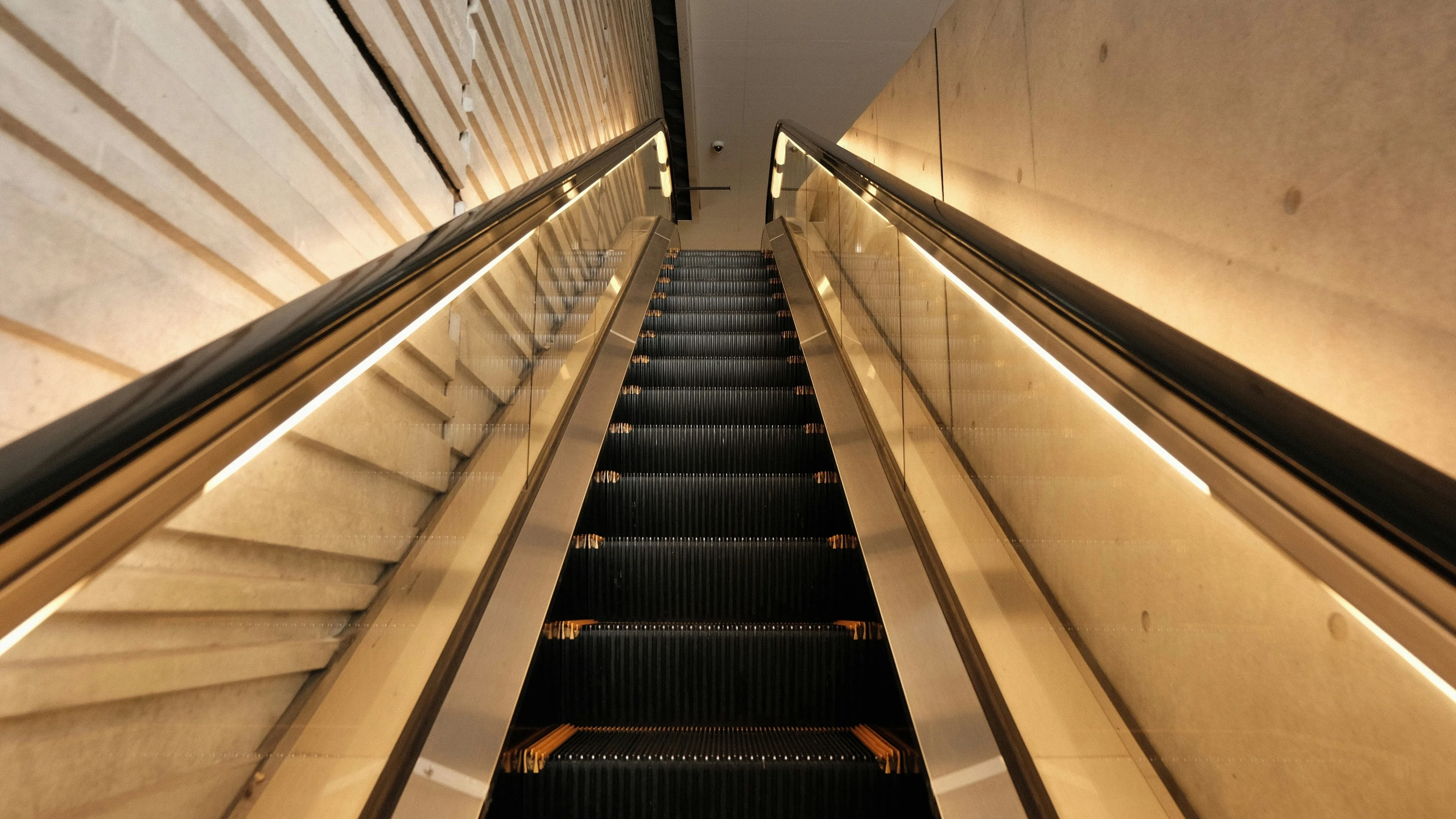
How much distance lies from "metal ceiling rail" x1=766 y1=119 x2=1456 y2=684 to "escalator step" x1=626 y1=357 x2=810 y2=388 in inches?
109

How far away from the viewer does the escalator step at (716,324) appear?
5.02 meters

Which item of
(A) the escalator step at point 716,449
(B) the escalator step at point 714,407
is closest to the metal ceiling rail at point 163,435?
(A) the escalator step at point 716,449

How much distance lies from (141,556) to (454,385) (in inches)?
45.0

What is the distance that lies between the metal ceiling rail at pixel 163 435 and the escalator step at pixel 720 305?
403 cm

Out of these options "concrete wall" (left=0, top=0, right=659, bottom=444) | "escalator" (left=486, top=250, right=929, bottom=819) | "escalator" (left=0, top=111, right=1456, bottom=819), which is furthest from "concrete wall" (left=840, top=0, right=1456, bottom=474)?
"concrete wall" (left=0, top=0, right=659, bottom=444)

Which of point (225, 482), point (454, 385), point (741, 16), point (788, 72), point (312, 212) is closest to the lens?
point (225, 482)

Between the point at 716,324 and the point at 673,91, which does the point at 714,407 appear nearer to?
the point at 716,324

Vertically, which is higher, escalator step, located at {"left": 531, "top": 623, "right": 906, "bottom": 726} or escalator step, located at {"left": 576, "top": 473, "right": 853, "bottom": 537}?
escalator step, located at {"left": 576, "top": 473, "right": 853, "bottom": 537}

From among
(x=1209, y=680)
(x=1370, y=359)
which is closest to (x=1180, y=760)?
(x=1209, y=680)

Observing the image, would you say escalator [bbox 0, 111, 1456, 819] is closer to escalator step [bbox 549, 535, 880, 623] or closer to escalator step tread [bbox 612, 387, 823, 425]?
escalator step [bbox 549, 535, 880, 623]

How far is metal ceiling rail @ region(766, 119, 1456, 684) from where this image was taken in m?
0.63

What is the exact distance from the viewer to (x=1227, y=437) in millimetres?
866

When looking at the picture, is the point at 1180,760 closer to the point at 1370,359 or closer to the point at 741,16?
the point at 1370,359

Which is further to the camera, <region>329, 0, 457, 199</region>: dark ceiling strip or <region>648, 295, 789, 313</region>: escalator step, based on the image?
<region>648, 295, 789, 313</region>: escalator step
